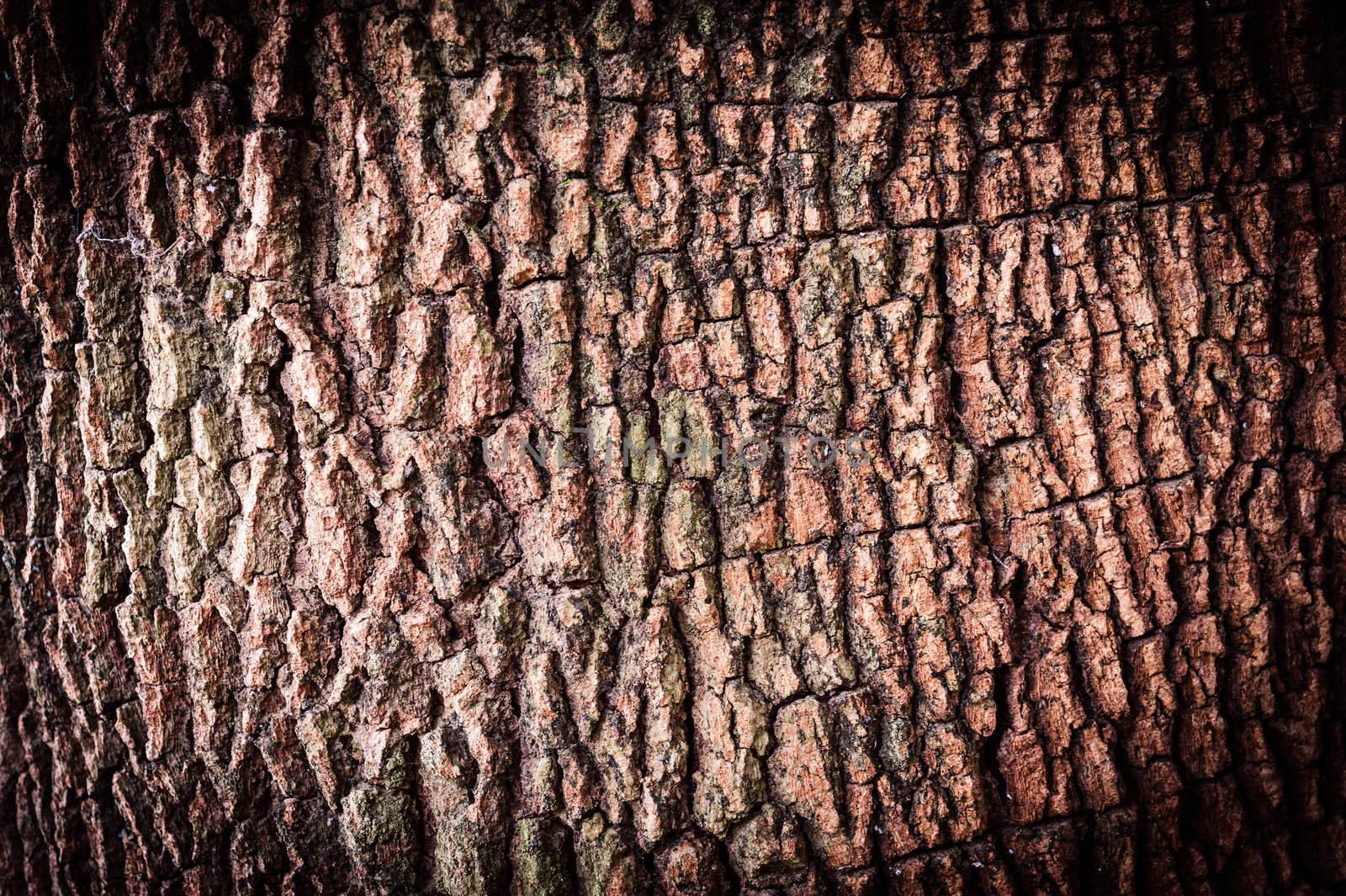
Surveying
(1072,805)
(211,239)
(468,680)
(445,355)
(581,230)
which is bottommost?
(1072,805)

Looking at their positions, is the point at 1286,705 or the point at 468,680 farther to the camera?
the point at 1286,705

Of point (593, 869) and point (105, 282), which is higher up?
point (105, 282)

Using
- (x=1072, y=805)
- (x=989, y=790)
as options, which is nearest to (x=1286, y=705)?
(x=1072, y=805)

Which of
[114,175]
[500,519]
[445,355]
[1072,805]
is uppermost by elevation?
[114,175]

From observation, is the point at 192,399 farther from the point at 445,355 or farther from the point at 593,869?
the point at 593,869

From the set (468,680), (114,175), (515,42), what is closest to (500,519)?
(468,680)

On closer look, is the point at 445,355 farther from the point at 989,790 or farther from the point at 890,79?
the point at 989,790
